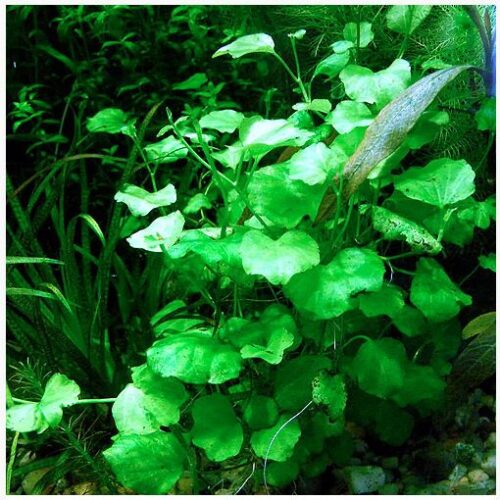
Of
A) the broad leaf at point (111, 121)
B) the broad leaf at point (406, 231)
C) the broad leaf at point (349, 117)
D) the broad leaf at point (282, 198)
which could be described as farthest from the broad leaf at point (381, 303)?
the broad leaf at point (111, 121)

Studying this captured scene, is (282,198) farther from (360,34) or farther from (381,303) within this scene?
(360,34)

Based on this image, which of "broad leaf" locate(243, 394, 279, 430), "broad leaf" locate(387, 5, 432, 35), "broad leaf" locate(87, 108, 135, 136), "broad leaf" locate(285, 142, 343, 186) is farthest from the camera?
"broad leaf" locate(87, 108, 135, 136)

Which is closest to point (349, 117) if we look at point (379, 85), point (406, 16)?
A: point (379, 85)

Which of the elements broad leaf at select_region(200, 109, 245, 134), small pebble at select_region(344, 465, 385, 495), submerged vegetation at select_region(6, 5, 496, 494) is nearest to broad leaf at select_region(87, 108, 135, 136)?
submerged vegetation at select_region(6, 5, 496, 494)

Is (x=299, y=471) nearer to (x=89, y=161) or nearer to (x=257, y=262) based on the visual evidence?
(x=257, y=262)

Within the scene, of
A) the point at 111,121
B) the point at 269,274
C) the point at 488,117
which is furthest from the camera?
the point at 111,121

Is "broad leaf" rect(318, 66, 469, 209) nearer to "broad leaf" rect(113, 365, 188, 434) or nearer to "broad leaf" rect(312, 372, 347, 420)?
"broad leaf" rect(312, 372, 347, 420)

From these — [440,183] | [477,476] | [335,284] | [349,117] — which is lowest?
[477,476]
